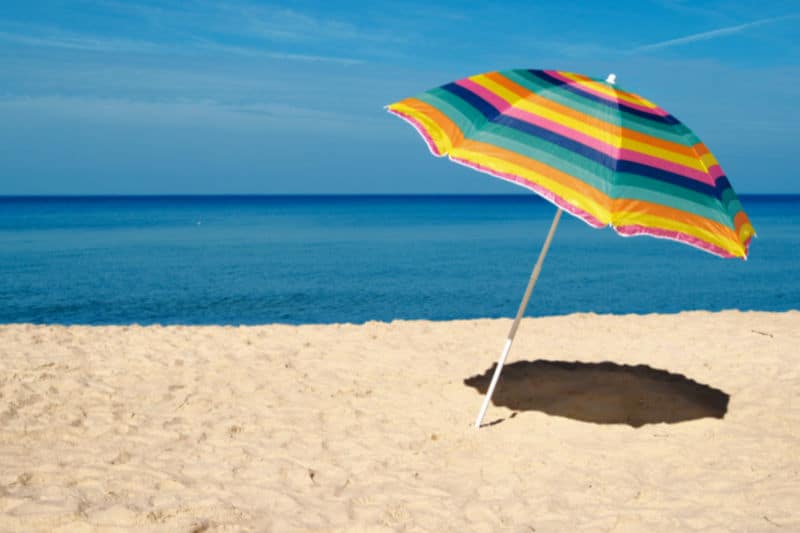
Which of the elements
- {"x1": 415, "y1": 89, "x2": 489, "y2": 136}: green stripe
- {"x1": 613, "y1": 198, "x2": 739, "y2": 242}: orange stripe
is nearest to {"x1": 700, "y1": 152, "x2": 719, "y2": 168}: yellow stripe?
{"x1": 613, "y1": 198, "x2": 739, "y2": 242}: orange stripe

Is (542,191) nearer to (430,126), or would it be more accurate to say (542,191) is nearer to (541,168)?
(541,168)

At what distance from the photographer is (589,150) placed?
476cm

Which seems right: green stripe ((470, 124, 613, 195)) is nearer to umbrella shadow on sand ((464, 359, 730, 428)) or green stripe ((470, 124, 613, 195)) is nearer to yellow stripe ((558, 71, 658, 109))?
yellow stripe ((558, 71, 658, 109))

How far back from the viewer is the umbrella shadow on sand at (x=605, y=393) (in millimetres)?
6172

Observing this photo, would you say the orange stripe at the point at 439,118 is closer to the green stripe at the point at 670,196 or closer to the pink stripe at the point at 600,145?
the pink stripe at the point at 600,145

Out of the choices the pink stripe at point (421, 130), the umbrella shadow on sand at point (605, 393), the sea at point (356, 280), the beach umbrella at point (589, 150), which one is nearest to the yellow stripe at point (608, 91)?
the beach umbrella at point (589, 150)

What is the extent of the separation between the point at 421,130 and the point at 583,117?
1151 mm

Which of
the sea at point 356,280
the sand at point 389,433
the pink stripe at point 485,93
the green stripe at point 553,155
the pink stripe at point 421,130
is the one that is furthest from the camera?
the sea at point 356,280

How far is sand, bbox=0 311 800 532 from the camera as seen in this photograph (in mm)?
4090

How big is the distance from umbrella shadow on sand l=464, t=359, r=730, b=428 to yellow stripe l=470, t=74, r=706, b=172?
7.30 ft

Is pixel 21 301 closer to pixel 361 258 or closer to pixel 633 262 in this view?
pixel 361 258

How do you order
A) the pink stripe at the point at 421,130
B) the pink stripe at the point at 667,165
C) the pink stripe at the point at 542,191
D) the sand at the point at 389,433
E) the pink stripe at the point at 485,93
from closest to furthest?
the sand at the point at 389,433
the pink stripe at the point at 542,191
the pink stripe at the point at 421,130
the pink stripe at the point at 667,165
the pink stripe at the point at 485,93

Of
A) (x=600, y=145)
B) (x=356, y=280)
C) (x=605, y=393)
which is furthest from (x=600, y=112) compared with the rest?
(x=356, y=280)

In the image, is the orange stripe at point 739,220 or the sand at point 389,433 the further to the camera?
the orange stripe at point 739,220
